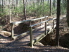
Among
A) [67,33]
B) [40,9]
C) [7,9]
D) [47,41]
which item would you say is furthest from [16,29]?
[67,33]

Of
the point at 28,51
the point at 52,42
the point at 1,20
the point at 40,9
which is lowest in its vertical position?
the point at 52,42

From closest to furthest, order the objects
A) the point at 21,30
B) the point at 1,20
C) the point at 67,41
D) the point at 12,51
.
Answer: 1. the point at 12,51
2. the point at 67,41
3. the point at 21,30
4. the point at 1,20

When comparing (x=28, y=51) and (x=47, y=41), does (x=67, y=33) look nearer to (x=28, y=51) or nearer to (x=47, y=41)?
(x=47, y=41)

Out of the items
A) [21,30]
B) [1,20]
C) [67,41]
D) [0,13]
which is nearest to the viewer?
[67,41]

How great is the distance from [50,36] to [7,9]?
11.8m

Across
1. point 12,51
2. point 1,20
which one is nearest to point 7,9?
point 1,20

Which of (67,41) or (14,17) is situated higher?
(14,17)

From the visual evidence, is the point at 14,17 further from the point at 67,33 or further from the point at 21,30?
the point at 67,33

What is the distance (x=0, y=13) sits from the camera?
1959cm

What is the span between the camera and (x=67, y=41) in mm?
11594

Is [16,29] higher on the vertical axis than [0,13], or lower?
lower

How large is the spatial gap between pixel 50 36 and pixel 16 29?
26.2ft

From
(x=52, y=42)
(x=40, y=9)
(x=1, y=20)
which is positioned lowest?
(x=52, y=42)

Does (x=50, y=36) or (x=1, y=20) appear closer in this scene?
(x=50, y=36)
